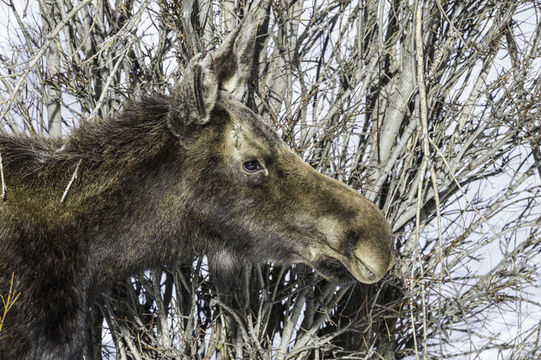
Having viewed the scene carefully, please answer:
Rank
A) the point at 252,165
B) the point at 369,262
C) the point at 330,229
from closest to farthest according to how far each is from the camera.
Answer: the point at 369,262 → the point at 330,229 → the point at 252,165

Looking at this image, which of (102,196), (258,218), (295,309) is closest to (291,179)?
(258,218)

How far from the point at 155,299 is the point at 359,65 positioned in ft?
7.45

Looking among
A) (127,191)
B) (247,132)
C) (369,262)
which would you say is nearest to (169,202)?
(127,191)

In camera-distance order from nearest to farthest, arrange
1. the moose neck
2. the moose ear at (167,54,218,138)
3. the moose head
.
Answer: the moose ear at (167,54,218,138), the moose head, the moose neck

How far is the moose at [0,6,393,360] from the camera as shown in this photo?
3.33m

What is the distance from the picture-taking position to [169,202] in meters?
3.55

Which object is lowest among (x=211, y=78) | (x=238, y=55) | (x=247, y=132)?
(x=247, y=132)

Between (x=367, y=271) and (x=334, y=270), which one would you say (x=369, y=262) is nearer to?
(x=367, y=271)

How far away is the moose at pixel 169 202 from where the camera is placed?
3334mm

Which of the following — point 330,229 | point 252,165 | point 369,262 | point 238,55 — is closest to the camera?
point 369,262

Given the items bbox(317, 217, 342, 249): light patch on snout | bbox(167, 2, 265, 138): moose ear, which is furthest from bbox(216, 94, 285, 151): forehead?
bbox(317, 217, 342, 249): light patch on snout

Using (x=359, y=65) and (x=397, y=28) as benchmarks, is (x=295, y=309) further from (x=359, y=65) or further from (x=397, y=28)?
(x=397, y=28)

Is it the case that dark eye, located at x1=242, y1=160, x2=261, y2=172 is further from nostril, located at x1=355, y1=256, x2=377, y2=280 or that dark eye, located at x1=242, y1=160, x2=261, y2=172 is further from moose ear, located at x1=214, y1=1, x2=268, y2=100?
nostril, located at x1=355, y1=256, x2=377, y2=280

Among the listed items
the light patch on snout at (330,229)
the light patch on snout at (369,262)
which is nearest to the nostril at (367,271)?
the light patch on snout at (369,262)
